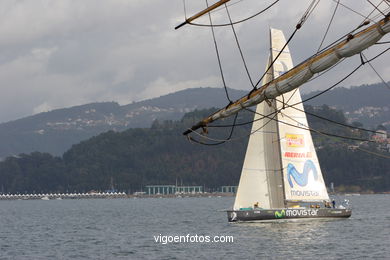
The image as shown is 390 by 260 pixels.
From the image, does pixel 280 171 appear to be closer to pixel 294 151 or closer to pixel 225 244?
pixel 294 151

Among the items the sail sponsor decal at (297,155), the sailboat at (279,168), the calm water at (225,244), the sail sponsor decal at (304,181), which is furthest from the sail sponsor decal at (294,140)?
the calm water at (225,244)

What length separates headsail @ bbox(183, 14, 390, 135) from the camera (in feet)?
109

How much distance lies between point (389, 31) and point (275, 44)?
41.9m

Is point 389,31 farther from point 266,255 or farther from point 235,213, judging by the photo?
point 235,213

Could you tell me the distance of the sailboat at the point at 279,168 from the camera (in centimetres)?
7450

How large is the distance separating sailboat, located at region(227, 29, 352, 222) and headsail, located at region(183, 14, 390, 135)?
33914 millimetres

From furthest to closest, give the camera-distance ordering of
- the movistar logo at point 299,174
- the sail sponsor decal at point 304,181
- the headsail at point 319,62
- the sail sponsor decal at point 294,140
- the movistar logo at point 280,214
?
the sail sponsor decal at point 294,140 < the movistar logo at point 299,174 < the sail sponsor decal at point 304,181 < the movistar logo at point 280,214 < the headsail at point 319,62

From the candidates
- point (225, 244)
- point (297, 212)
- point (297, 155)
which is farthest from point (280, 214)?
point (225, 244)

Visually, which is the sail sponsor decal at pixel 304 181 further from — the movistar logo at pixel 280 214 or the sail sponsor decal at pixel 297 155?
the movistar logo at pixel 280 214

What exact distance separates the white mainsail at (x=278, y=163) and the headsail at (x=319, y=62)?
111 ft

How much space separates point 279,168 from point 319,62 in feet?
134

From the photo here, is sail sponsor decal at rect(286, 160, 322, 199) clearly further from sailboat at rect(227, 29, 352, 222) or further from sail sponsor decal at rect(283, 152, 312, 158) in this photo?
sail sponsor decal at rect(283, 152, 312, 158)

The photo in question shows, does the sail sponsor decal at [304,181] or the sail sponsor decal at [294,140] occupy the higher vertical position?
the sail sponsor decal at [294,140]

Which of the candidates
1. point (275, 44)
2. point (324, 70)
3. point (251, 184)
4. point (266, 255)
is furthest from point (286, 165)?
point (324, 70)
